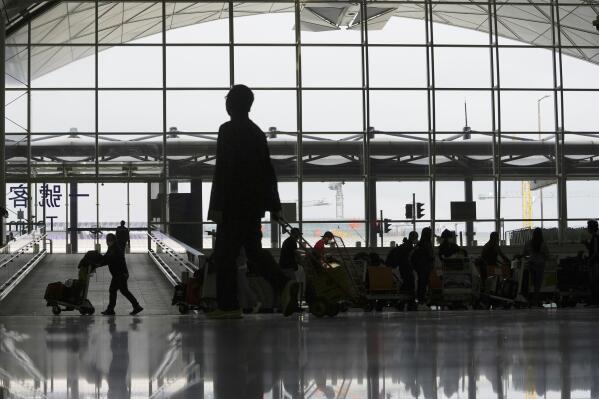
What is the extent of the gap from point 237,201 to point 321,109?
19890 millimetres

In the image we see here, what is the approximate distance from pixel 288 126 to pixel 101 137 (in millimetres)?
4533

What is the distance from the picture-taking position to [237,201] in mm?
6379

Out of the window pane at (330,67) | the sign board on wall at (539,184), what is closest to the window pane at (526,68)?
the sign board on wall at (539,184)

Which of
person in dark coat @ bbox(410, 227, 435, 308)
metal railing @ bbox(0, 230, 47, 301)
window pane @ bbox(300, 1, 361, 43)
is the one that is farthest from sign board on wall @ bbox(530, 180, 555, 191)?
person in dark coat @ bbox(410, 227, 435, 308)

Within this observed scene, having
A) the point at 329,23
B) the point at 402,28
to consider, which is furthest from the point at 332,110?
the point at 402,28

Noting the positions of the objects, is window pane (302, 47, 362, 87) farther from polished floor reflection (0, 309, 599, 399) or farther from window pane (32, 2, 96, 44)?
polished floor reflection (0, 309, 599, 399)

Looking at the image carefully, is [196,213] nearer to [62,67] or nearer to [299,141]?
[299,141]

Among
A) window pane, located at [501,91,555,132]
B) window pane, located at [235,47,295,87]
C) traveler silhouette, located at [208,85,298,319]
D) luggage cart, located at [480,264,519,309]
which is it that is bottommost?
luggage cart, located at [480,264,519,309]

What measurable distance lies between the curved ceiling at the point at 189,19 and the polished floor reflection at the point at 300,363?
70.9 feet

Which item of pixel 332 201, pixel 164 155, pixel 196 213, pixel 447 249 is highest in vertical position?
pixel 164 155

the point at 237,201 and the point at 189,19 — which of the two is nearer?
the point at 237,201

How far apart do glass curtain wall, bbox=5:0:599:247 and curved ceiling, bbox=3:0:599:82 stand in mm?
41

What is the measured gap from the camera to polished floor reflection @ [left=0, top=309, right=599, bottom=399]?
2.65 meters

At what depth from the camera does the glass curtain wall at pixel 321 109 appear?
25.8m
